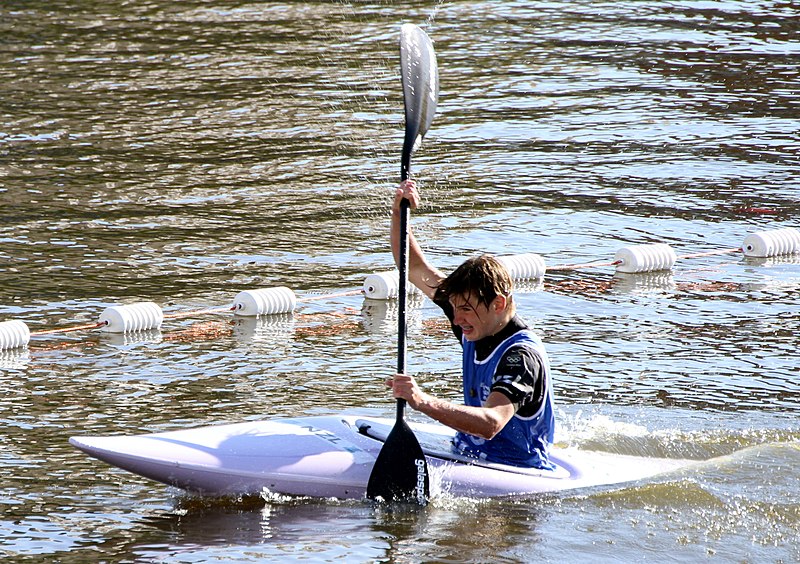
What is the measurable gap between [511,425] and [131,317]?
366 cm

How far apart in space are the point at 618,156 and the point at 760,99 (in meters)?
3.49

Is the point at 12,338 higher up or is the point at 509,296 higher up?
the point at 509,296

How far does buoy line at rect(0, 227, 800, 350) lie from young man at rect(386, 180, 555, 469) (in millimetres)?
3182

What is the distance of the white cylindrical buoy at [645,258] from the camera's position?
1106 cm

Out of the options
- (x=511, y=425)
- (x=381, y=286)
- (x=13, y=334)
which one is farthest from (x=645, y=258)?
(x=13, y=334)

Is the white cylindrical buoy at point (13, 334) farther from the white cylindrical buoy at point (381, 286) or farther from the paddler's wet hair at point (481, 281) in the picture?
the paddler's wet hair at point (481, 281)

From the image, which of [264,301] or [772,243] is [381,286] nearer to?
[264,301]

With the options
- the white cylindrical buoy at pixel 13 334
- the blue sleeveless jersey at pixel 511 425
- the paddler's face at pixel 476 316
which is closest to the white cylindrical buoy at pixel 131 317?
the white cylindrical buoy at pixel 13 334

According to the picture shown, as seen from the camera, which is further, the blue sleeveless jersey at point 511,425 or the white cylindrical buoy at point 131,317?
the white cylindrical buoy at point 131,317

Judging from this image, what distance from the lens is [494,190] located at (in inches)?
533

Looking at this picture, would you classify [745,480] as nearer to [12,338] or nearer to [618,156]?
[12,338]

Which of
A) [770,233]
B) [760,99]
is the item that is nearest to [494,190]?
[770,233]

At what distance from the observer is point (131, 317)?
372 inches

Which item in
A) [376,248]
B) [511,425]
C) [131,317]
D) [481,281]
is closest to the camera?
[481,281]
